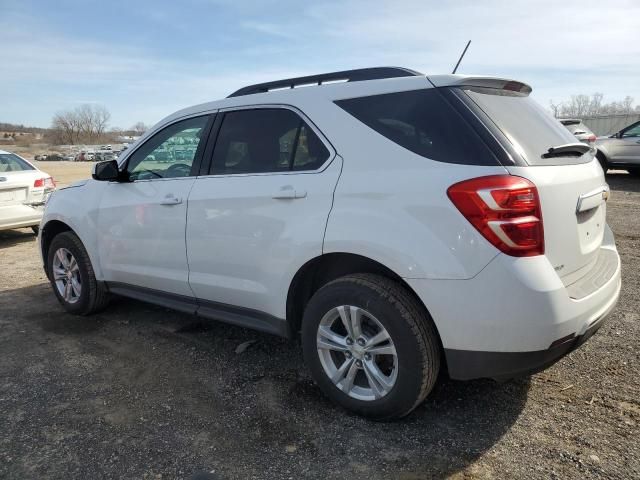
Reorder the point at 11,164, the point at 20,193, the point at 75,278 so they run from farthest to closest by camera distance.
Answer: the point at 11,164 → the point at 20,193 → the point at 75,278

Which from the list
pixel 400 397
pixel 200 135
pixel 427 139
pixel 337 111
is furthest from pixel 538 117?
pixel 200 135

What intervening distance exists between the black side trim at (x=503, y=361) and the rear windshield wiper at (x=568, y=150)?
93 centimetres

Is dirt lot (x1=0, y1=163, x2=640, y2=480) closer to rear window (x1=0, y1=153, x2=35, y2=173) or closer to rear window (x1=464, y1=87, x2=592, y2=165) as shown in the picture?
rear window (x1=464, y1=87, x2=592, y2=165)

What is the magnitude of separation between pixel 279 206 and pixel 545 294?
59.5 inches

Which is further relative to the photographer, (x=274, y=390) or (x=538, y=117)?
(x=274, y=390)

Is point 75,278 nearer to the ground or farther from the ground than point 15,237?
farther from the ground

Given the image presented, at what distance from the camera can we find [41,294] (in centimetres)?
549

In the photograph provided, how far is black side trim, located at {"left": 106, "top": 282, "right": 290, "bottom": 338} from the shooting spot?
3.19 m

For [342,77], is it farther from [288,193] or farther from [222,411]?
[222,411]

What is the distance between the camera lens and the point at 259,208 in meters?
3.10

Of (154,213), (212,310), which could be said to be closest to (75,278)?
(154,213)

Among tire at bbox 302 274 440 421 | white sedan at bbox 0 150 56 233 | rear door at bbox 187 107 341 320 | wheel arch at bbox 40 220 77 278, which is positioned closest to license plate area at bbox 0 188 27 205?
white sedan at bbox 0 150 56 233

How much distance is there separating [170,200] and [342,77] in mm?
1482

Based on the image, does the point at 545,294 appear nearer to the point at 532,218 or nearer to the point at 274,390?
the point at 532,218
